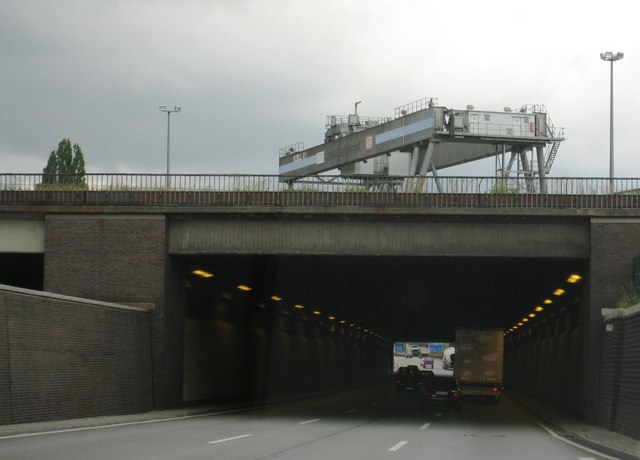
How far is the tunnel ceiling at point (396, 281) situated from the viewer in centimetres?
3209

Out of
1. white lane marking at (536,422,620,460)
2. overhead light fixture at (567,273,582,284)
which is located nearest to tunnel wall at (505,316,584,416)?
overhead light fixture at (567,273,582,284)

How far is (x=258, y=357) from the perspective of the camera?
45.5 m

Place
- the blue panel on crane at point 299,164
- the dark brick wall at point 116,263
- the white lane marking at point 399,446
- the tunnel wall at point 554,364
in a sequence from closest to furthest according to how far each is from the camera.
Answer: the white lane marking at point 399,446, the dark brick wall at point 116,263, the tunnel wall at point 554,364, the blue panel on crane at point 299,164

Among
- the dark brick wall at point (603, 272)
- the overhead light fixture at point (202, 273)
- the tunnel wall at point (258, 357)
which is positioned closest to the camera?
the dark brick wall at point (603, 272)

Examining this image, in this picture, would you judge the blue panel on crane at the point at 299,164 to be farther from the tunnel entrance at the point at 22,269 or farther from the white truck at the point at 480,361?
the tunnel entrance at the point at 22,269

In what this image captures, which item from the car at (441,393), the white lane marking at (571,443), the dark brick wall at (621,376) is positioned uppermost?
the dark brick wall at (621,376)

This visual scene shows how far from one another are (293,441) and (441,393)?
1981cm

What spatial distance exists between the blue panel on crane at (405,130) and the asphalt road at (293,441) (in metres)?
23.6

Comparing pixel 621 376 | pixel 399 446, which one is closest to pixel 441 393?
pixel 621 376

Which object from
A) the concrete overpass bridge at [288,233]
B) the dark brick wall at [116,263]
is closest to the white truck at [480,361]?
the concrete overpass bridge at [288,233]

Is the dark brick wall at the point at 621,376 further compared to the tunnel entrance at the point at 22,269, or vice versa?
the tunnel entrance at the point at 22,269

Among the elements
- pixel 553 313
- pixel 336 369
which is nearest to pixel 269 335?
pixel 553 313

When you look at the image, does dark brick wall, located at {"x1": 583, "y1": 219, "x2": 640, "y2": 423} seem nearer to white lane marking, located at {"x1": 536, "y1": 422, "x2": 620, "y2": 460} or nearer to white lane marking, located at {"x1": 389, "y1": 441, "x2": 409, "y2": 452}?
white lane marking, located at {"x1": 536, "y1": 422, "x2": 620, "y2": 460}

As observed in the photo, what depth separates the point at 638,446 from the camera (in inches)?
730
